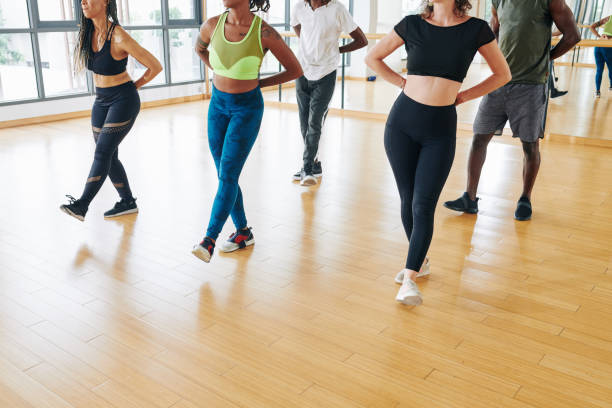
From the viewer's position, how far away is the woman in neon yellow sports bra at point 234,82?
279 centimetres

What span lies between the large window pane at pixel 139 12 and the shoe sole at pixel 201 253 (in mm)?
5557

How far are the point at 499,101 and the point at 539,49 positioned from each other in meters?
0.37

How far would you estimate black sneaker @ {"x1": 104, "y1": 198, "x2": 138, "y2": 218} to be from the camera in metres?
3.73

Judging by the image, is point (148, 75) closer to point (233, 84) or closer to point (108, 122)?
point (108, 122)

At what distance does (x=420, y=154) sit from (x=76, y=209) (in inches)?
81.5

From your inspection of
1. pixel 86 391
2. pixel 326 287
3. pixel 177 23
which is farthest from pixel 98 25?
pixel 177 23

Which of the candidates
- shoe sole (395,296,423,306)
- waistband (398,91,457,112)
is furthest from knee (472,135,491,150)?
shoe sole (395,296,423,306)

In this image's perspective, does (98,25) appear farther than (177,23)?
No

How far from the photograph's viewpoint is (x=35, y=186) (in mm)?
4285

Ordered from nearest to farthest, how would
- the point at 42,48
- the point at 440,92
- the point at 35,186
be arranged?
the point at 440,92 < the point at 35,186 < the point at 42,48

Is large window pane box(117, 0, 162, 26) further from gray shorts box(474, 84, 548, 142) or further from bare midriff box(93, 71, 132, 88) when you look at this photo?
gray shorts box(474, 84, 548, 142)

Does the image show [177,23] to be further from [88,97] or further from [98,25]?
[98,25]

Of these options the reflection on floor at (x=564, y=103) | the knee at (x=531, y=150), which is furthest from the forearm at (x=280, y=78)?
the reflection on floor at (x=564, y=103)

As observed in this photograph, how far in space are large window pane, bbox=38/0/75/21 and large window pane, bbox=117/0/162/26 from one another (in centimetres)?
68
